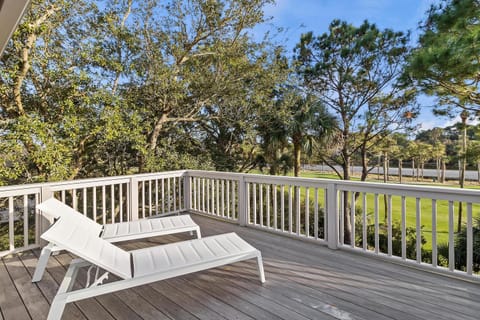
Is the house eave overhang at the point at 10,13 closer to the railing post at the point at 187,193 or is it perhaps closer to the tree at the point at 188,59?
the railing post at the point at 187,193

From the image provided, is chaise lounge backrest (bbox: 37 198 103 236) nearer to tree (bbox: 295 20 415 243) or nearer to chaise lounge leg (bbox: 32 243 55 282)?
chaise lounge leg (bbox: 32 243 55 282)

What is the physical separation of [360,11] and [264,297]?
→ 13110 mm

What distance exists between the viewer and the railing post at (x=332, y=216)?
12.0 feet

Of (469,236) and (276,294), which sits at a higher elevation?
(469,236)

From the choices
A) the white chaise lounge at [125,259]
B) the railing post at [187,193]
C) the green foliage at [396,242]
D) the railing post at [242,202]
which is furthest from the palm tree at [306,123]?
Result: the white chaise lounge at [125,259]

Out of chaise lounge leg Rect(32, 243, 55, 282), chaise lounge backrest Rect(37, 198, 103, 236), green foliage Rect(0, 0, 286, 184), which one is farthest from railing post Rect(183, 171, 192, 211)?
chaise lounge leg Rect(32, 243, 55, 282)

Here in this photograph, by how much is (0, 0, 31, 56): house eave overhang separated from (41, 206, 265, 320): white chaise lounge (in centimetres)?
148

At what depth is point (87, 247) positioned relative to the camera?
235 centimetres

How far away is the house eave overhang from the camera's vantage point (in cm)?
168

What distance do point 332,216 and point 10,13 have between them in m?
3.63

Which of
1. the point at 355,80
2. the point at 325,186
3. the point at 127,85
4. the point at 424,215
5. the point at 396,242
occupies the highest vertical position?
the point at 355,80

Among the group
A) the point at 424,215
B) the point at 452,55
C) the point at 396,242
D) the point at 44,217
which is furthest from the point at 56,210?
the point at 424,215

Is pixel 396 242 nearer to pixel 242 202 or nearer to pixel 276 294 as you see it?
pixel 242 202

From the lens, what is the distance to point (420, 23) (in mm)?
10219
